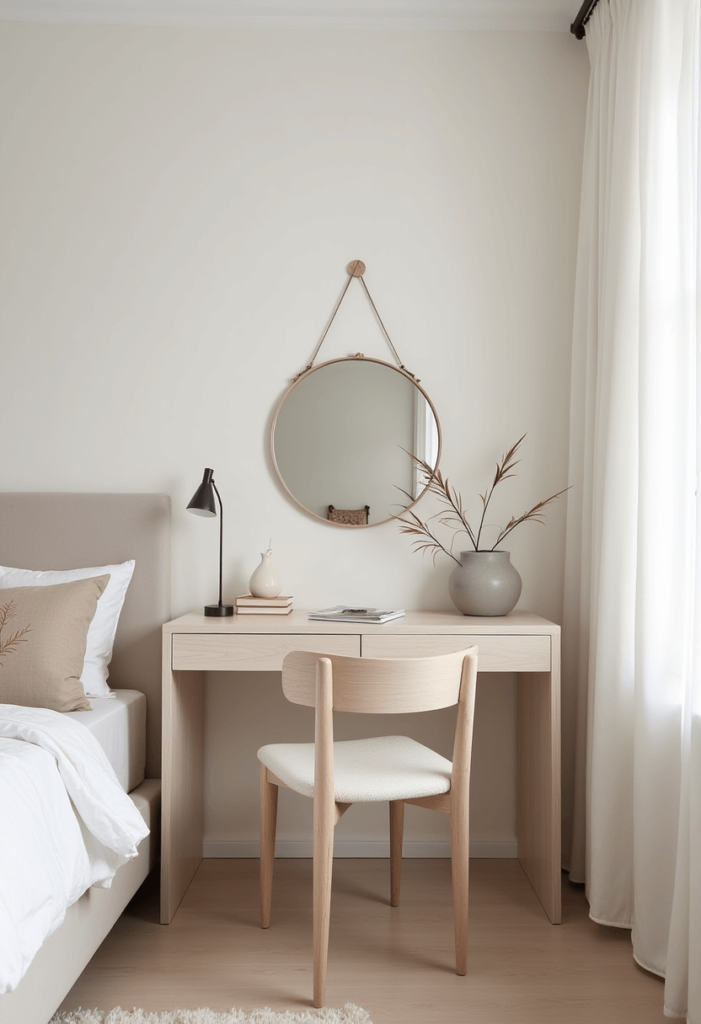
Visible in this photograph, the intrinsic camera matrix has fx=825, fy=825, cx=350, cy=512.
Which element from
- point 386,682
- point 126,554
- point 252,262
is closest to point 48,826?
point 386,682

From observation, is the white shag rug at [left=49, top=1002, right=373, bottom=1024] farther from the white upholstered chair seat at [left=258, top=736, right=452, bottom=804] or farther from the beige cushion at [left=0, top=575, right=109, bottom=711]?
the beige cushion at [left=0, top=575, right=109, bottom=711]

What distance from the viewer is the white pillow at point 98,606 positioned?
248 cm

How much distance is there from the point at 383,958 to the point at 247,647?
2.91 ft

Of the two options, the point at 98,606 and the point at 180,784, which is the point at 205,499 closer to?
the point at 98,606

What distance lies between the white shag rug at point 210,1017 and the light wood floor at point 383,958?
0.04m

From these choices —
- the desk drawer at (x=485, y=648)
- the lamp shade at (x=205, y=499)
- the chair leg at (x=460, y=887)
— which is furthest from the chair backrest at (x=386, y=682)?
the lamp shade at (x=205, y=499)

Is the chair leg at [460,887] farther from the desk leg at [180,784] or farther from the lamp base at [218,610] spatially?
the lamp base at [218,610]

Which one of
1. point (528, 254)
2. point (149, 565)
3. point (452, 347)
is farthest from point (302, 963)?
point (528, 254)

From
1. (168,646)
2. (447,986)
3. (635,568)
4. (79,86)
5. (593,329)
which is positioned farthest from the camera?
(79,86)

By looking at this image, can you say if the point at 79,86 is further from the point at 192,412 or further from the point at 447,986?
the point at 447,986

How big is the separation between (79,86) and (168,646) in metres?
1.97

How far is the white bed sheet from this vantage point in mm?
2184

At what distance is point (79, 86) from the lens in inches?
113

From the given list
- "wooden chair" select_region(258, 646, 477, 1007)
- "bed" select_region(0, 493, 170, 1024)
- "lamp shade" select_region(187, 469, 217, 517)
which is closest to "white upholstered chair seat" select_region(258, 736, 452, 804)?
"wooden chair" select_region(258, 646, 477, 1007)
